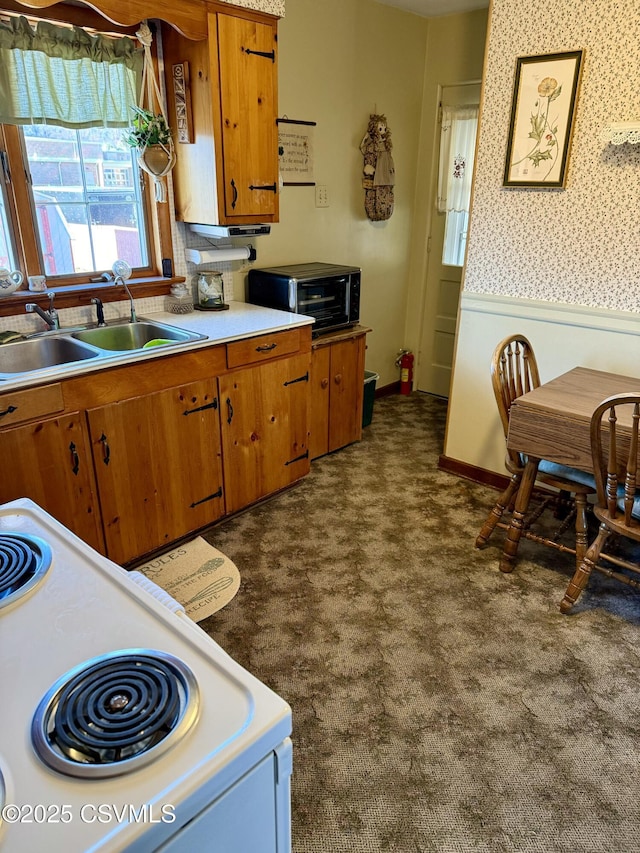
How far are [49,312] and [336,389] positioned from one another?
5.45 ft

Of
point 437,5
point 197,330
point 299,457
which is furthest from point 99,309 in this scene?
point 437,5

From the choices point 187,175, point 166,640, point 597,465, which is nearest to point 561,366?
point 597,465

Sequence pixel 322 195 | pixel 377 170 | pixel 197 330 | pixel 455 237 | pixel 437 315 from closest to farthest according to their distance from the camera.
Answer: pixel 197 330 < pixel 322 195 < pixel 377 170 < pixel 455 237 < pixel 437 315

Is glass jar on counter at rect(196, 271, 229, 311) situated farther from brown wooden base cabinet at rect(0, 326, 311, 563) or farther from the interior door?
the interior door

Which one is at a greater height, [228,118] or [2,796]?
[228,118]

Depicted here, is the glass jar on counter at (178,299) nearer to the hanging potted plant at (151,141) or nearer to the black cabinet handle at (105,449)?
the hanging potted plant at (151,141)

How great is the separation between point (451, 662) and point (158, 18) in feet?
9.11

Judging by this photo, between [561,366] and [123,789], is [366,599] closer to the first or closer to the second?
[561,366]

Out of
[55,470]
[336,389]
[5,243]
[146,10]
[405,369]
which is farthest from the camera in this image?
[405,369]

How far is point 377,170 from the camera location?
4.07 meters

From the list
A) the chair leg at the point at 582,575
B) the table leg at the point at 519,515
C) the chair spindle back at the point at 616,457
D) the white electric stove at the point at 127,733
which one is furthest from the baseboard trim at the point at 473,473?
the white electric stove at the point at 127,733

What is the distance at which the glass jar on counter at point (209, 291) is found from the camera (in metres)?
3.11

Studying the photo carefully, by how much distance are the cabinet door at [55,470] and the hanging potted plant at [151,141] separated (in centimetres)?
128

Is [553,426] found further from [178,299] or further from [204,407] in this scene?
[178,299]
